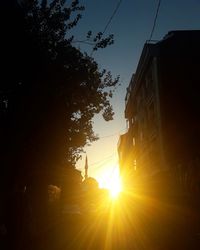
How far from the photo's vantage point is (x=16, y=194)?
10.5 meters

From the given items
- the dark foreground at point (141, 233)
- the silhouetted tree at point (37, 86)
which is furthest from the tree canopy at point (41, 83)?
the dark foreground at point (141, 233)

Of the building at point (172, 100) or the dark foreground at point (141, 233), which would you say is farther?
the building at point (172, 100)

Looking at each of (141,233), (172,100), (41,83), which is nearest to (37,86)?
(41,83)

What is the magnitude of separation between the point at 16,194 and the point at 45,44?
803cm

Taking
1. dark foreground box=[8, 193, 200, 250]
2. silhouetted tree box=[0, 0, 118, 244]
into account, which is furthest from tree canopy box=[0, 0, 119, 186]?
dark foreground box=[8, 193, 200, 250]

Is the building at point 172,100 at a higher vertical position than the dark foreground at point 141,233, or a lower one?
higher

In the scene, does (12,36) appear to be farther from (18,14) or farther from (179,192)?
(179,192)

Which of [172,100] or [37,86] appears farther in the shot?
[172,100]

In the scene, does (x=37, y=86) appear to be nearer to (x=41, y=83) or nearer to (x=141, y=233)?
(x=41, y=83)

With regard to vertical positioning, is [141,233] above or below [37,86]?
below

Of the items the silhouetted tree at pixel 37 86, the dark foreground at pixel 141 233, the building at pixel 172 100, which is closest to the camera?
the dark foreground at pixel 141 233

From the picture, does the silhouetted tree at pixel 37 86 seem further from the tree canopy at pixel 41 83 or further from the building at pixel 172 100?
the building at pixel 172 100

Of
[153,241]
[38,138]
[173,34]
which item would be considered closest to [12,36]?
[38,138]

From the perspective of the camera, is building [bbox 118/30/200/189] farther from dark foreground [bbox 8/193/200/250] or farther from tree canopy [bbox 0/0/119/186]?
tree canopy [bbox 0/0/119/186]
